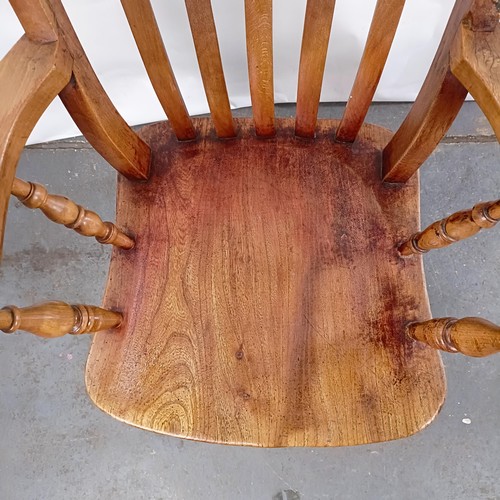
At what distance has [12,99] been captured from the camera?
57cm

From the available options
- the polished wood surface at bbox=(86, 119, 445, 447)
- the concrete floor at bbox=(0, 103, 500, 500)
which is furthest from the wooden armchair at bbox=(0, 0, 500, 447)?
the concrete floor at bbox=(0, 103, 500, 500)

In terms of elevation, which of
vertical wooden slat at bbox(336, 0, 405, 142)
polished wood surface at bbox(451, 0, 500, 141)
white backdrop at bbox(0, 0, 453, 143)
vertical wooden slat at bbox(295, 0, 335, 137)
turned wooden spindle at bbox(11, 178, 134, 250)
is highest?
white backdrop at bbox(0, 0, 453, 143)

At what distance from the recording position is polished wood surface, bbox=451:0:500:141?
21.8 inches

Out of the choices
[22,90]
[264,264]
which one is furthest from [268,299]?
[22,90]

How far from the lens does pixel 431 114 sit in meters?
0.67

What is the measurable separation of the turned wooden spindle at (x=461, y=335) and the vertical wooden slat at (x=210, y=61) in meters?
0.34

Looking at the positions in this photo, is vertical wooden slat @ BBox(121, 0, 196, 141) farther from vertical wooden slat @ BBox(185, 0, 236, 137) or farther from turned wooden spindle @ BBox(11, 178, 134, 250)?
turned wooden spindle @ BBox(11, 178, 134, 250)

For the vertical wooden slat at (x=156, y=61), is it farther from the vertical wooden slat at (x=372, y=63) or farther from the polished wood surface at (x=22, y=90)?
the vertical wooden slat at (x=372, y=63)

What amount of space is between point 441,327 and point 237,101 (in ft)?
2.42

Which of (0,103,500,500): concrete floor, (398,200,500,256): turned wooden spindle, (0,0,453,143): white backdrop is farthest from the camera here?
(0,103,500,500): concrete floor

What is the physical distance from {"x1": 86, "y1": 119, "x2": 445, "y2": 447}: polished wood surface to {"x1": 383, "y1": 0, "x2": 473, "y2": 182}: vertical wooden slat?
2.1 inches

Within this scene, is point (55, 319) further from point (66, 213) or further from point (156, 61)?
point (156, 61)

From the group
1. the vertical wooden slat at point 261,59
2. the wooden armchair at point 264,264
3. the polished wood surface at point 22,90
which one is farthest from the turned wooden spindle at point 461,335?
the polished wood surface at point 22,90

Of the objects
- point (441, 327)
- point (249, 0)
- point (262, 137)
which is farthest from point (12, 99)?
point (441, 327)
